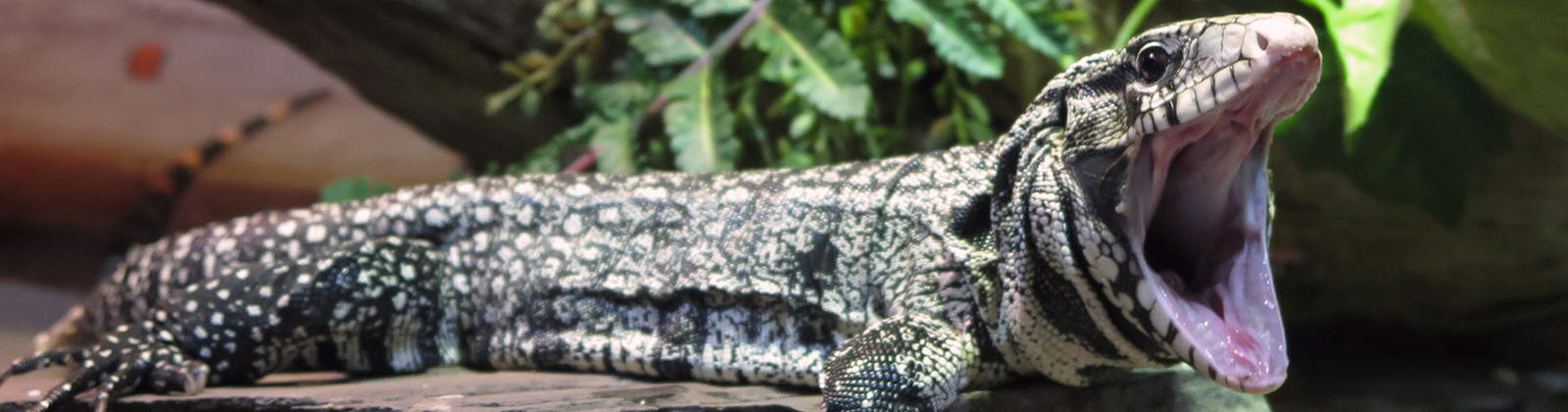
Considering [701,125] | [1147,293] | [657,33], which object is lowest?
[1147,293]

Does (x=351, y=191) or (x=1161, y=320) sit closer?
(x=1161, y=320)

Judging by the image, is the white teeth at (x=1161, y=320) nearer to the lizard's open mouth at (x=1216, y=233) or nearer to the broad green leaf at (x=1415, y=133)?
the lizard's open mouth at (x=1216, y=233)

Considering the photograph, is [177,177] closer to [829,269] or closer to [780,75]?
[780,75]

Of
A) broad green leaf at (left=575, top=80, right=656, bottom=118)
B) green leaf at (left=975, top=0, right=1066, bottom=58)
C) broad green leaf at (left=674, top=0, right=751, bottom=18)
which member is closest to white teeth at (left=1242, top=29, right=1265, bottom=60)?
green leaf at (left=975, top=0, right=1066, bottom=58)

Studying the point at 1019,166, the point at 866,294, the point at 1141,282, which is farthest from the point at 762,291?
the point at 1141,282

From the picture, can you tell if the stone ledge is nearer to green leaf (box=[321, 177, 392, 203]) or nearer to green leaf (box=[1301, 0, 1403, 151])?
green leaf (box=[1301, 0, 1403, 151])

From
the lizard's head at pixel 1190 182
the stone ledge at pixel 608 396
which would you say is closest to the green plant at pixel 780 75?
the stone ledge at pixel 608 396

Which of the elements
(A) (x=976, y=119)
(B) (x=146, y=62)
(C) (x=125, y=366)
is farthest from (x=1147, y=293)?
(B) (x=146, y=62)
